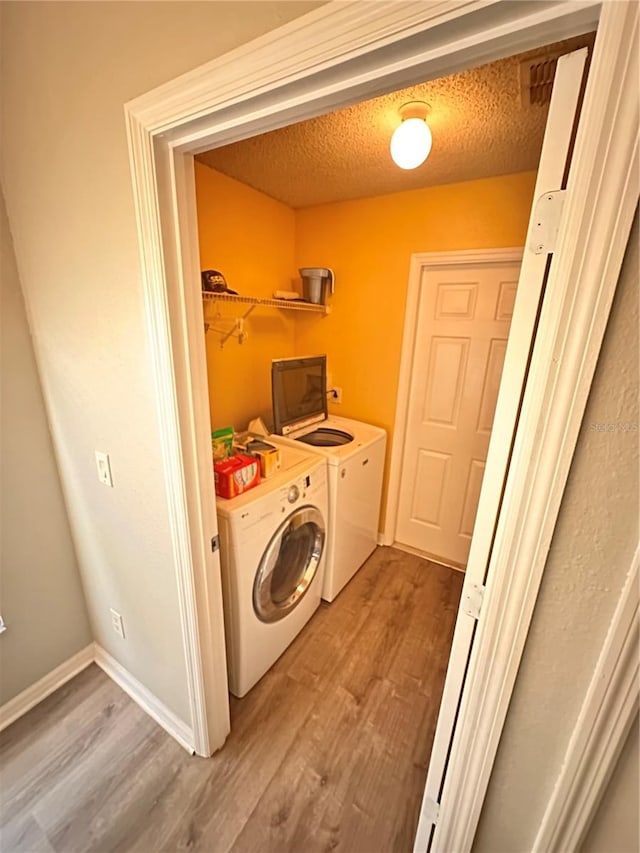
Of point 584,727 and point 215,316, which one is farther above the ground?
point 215,316

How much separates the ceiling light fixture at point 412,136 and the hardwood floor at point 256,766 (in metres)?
2.19

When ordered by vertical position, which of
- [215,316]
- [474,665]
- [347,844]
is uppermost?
[215,316]

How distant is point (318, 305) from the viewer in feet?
7.52

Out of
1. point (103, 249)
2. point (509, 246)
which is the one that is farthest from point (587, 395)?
point (509, 246)

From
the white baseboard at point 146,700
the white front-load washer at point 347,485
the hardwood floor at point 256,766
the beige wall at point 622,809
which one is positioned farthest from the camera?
the white front-load washer at point 347,485

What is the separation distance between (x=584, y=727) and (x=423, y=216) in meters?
2.25

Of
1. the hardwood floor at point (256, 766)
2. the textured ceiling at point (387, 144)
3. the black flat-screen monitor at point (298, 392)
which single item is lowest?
the hardwood floor at point (256, 766)

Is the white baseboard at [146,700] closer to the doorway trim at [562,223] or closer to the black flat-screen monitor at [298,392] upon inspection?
the doorway trim at [562,223]

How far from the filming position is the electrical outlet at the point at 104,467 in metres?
1.20

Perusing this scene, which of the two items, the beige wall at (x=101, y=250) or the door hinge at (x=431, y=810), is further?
the door hinge at (x=431, y=810)

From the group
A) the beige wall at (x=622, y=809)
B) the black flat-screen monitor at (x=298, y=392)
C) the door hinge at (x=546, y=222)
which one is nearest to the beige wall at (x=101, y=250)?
the door hinge at (x=546, y=222)

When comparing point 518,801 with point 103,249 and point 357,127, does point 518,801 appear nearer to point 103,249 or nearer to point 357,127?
point 103,249

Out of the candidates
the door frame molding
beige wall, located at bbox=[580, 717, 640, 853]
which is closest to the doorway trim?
beige wall, located at bbox=[580, 717, 640, 853]

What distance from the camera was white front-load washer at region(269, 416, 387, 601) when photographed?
1.82 m
